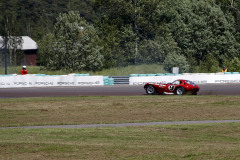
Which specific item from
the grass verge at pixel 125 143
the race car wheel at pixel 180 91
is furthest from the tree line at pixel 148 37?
the grass verge at pixel 125 143

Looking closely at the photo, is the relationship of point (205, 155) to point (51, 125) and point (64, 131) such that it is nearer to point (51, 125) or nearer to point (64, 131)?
point (64, 131)

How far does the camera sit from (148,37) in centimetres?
6322

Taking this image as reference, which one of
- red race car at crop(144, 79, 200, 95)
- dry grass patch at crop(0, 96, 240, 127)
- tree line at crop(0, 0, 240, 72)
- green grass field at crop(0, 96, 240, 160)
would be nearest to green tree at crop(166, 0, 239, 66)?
tree line at crop(0, 0, 240, 72)

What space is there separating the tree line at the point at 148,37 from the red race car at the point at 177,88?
25.8 metres

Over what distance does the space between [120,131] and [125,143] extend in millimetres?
2737

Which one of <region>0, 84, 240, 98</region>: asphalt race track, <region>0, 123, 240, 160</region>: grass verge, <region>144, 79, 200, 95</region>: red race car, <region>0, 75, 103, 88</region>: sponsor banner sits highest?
<region>0, 75, 103, 88</region>: sponsor banner

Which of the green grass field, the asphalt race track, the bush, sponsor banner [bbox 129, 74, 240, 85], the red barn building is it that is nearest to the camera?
the green grass field

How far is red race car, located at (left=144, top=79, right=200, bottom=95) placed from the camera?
28.8 m

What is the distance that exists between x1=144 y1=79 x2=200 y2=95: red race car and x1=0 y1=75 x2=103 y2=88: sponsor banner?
1075 cm

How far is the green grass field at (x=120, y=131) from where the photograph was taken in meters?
10.1

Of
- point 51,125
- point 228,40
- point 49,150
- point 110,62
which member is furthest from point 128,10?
point 49,150

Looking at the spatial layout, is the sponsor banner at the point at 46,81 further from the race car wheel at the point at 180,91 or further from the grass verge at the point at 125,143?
the grass verge at the point at 125,143

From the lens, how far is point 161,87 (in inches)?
1147

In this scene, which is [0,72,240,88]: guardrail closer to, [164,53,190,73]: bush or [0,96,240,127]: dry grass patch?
[0,96,240,127]: dry grass patch
